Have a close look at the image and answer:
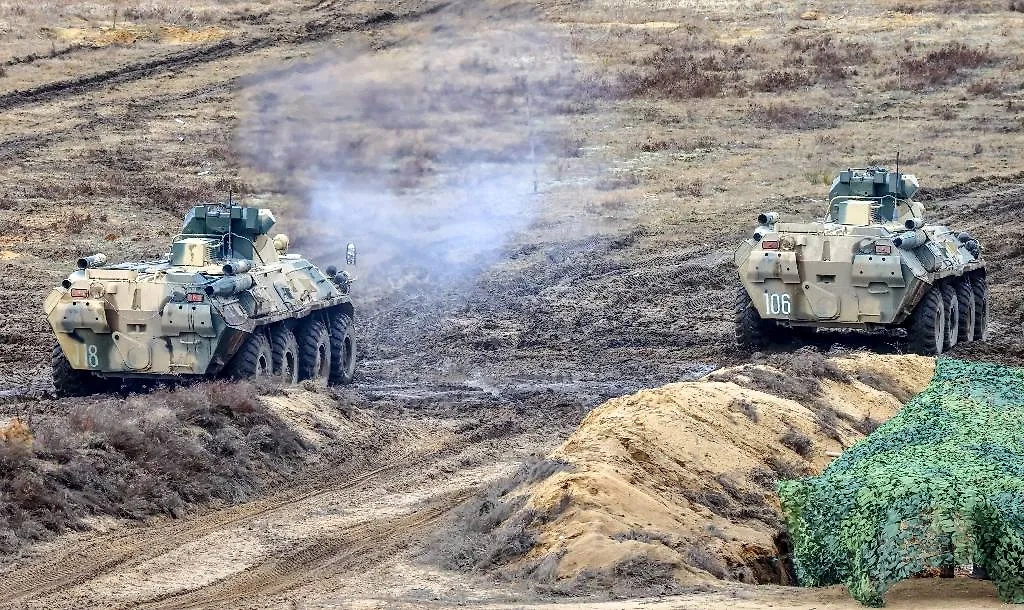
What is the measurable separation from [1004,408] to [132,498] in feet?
23.2

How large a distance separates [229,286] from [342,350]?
331 centimetres

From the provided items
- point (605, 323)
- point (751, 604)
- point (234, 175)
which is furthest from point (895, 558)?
point (234, 175)

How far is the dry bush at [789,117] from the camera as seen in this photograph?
41378 millimetres

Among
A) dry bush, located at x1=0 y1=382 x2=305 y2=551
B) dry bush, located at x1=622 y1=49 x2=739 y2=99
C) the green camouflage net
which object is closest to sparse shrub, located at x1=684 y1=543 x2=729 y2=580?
the green camouflage net

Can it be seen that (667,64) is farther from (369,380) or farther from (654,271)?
(369,380)

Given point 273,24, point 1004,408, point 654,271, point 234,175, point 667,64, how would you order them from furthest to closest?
point 273,24, point 667,64, point 234,175, point 654,271, point 1004,408

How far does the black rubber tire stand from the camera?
2491 centimetres

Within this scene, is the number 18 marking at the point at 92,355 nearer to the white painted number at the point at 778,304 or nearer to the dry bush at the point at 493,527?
the dry bush at the point at 493,527

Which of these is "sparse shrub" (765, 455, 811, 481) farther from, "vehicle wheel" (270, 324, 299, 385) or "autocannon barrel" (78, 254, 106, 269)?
"autocannon barrel" (78, 254, 106, 269)

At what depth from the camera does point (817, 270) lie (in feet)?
80.4

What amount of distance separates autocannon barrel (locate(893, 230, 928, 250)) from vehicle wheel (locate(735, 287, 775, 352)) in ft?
7.05

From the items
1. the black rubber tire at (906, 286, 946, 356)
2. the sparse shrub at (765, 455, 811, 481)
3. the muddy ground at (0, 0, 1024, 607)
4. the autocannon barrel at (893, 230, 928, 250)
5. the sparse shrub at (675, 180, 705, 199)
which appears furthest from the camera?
the sparse shrub at (675, 180, 705, 199)

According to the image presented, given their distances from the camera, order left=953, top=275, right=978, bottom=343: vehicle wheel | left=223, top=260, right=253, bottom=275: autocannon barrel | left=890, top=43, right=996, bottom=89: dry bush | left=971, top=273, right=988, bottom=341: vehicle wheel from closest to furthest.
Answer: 1. left=223, top=260, right=253, bottom=275: autocannon barrel
2. left=953, top=275, right=978, bottom=343: vehicle wheel
3. left=971, top=273, right=988, bottom=341: vehicle wheel
4. left=890, top=43, right=996, bottom=89: dry bush

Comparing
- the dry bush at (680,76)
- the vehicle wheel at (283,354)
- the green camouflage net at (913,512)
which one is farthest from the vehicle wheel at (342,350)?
the dry bush at (680,76)
